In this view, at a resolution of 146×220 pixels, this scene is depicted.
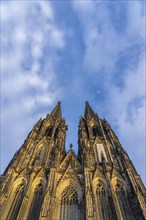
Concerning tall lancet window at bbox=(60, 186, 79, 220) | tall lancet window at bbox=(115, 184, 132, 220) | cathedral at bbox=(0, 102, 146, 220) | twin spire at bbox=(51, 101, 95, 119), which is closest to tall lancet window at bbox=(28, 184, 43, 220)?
cathedral at bbox=(0, 102, 146, 220)

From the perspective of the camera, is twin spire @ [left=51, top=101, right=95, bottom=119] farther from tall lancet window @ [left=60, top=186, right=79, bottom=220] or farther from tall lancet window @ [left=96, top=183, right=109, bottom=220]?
tall lancet window @ [left=60, top=186, right=79, bottom=220]

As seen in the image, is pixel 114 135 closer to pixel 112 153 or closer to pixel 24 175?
pixel 112 153

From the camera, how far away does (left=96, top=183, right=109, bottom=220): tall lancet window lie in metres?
16.4

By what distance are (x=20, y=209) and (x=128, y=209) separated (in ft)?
25.8

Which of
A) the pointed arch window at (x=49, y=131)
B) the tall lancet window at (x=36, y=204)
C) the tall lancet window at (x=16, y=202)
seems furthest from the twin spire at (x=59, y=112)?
the tall lancet window at (x=16, y=202)

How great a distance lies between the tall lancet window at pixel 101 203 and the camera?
16.4m

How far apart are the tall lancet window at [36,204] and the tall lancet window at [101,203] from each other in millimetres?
4437

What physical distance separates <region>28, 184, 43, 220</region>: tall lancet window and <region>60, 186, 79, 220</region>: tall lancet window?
170 centimetres

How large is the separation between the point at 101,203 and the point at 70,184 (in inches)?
126

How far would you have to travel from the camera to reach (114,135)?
1114 inches

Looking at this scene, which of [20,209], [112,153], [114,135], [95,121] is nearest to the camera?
[20,209]

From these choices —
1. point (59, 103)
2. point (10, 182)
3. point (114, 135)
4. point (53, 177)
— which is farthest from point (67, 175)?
point (59, 103)

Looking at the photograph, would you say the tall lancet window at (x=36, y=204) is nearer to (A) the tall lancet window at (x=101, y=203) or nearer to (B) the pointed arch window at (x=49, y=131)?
(A) the tall lancet window at (x=101, y=203)

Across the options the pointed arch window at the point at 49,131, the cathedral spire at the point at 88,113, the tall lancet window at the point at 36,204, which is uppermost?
the cathedral spire at the point at 88,113
